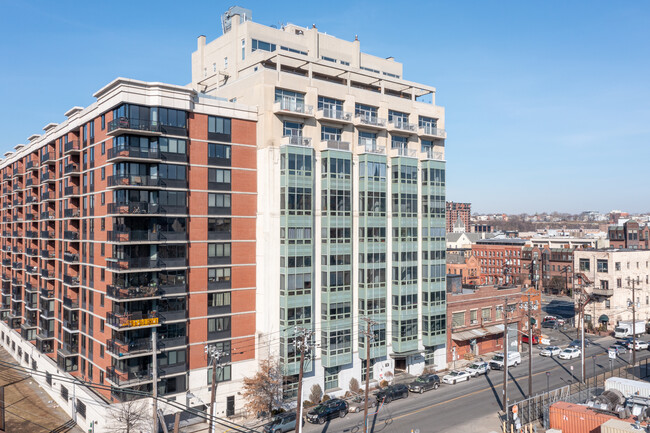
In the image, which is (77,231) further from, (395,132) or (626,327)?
(626,327)

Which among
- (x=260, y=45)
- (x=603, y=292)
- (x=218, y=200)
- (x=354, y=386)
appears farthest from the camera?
(x=603, y=292)

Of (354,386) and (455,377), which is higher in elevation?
(354,386)

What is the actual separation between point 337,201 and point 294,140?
337 inches

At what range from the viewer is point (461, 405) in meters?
51.4

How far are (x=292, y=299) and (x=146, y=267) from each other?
15102 mm

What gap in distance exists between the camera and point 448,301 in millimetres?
67250

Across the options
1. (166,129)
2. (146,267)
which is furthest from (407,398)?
(166,129)

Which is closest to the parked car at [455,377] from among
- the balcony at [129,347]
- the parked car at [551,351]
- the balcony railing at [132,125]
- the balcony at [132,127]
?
the parked car at [551,351]

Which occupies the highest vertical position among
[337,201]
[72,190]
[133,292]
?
[72,190]

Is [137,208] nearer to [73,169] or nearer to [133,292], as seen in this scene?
[133,292]

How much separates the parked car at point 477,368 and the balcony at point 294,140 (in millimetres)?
35321

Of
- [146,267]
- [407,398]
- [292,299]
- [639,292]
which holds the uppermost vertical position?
[146,267]

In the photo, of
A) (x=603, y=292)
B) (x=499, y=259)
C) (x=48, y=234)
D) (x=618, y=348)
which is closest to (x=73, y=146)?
(x=48, y=234)

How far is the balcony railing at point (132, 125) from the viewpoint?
44656 millimetres
